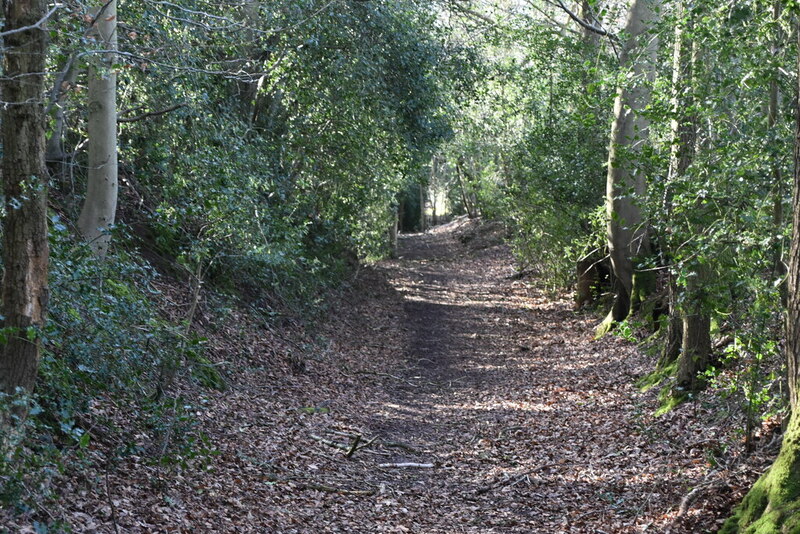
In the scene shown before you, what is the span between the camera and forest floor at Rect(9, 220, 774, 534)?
6.40 metres

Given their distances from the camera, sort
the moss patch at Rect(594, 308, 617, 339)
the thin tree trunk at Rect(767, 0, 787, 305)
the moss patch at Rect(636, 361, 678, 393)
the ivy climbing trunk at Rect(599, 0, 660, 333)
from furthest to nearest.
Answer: the moss patch at Rect(594, 308, 617, 339) → the ivy climbing trunk at Rect(599, 0, 660, 333) → the moss patch at Rect(636, 361, 678, 393) → the thin tree trunk at Rect(767, 0, 787, 305)

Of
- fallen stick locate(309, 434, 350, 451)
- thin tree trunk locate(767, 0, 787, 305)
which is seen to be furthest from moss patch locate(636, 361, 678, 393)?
fallen stick locate(309, 434, 350, 451)

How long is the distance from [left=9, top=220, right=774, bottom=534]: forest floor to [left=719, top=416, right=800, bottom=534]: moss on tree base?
0.65 metres

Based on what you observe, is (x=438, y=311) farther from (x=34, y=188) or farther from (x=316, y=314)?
(x=34, y=188)

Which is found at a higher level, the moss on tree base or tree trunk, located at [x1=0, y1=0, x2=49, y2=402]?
tree trunk, located at [x1=0, y1=0, x2=49, y2=402]

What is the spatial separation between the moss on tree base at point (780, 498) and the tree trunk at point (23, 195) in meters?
5.15

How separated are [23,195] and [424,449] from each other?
6098 mm

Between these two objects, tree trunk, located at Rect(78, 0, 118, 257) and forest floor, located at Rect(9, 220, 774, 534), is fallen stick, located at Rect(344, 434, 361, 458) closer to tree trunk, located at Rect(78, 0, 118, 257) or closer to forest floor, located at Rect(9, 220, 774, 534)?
forest floor, located at Rect(9, 220, 774, 534)

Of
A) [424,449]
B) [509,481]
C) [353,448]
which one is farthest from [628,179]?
[353,448]

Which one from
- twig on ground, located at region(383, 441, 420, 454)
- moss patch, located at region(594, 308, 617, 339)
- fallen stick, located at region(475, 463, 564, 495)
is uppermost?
moss patch, located at region(594, 308, 617, 339)

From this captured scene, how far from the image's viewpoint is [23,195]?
5.07m

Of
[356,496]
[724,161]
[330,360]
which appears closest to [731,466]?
[724,161]

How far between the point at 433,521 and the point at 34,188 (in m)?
4.58

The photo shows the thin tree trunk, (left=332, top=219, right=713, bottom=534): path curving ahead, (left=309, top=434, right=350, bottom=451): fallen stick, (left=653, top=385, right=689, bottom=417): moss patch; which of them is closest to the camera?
the thin tree trunk
